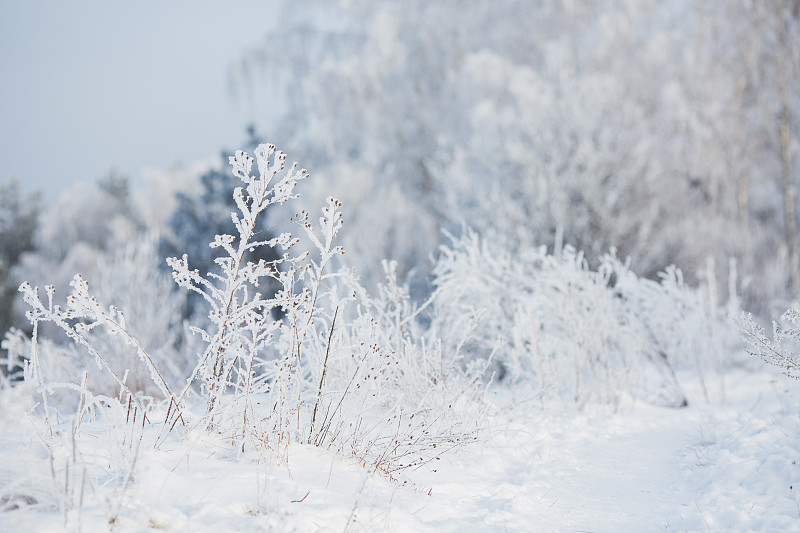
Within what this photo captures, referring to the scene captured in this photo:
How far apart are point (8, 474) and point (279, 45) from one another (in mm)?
16616

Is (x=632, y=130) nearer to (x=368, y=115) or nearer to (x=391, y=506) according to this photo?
(x=368, y=115)

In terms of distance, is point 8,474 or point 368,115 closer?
point 8,474

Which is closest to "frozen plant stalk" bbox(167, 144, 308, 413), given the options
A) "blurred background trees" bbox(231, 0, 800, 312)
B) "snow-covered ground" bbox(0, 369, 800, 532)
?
"snow-covered ground" bbox(0, 369, 800, 532)

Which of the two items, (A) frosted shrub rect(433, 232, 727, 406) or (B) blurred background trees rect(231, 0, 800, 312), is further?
(B) blurred background trees rect(231, 0, 800, 312)

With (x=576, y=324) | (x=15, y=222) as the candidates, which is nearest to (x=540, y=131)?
(x=576, y=324)

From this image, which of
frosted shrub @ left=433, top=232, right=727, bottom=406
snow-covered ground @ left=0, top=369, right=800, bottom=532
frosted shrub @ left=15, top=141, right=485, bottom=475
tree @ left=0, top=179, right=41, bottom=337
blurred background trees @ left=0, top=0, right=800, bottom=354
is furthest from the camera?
tree @ left=0, top=179, right=41, bottom=337

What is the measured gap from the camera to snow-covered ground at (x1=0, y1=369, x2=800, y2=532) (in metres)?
1.74

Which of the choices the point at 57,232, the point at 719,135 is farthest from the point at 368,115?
the point at 57,232

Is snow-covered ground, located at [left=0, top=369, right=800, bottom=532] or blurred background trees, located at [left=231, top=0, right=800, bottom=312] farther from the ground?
blurred background trees, located at [left=231, top=0, right=800, bottom=312]

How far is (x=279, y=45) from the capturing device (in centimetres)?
1642

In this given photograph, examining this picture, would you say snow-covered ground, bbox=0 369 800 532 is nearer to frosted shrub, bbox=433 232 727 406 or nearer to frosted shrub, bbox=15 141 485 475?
frosted shrub, bbox=15 141 485 475

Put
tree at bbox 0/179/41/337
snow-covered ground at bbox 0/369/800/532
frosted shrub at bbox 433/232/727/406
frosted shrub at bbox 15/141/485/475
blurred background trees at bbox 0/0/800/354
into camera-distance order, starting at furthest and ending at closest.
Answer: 1. tree at bbox 0/179/41/337
2. blurred background trees at bbox 0/0/800/354
3. frosted shrub at bbox 433/232/727/406
4. frosted shrub at bbox 15/141/485/475
5. snow-covered ground at bbox 0/369/800/532

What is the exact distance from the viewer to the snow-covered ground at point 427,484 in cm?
174

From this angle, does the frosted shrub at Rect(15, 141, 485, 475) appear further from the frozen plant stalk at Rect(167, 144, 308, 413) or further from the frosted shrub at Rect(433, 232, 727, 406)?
the frosted shrub at Rect(433, 232, 727, 406)
